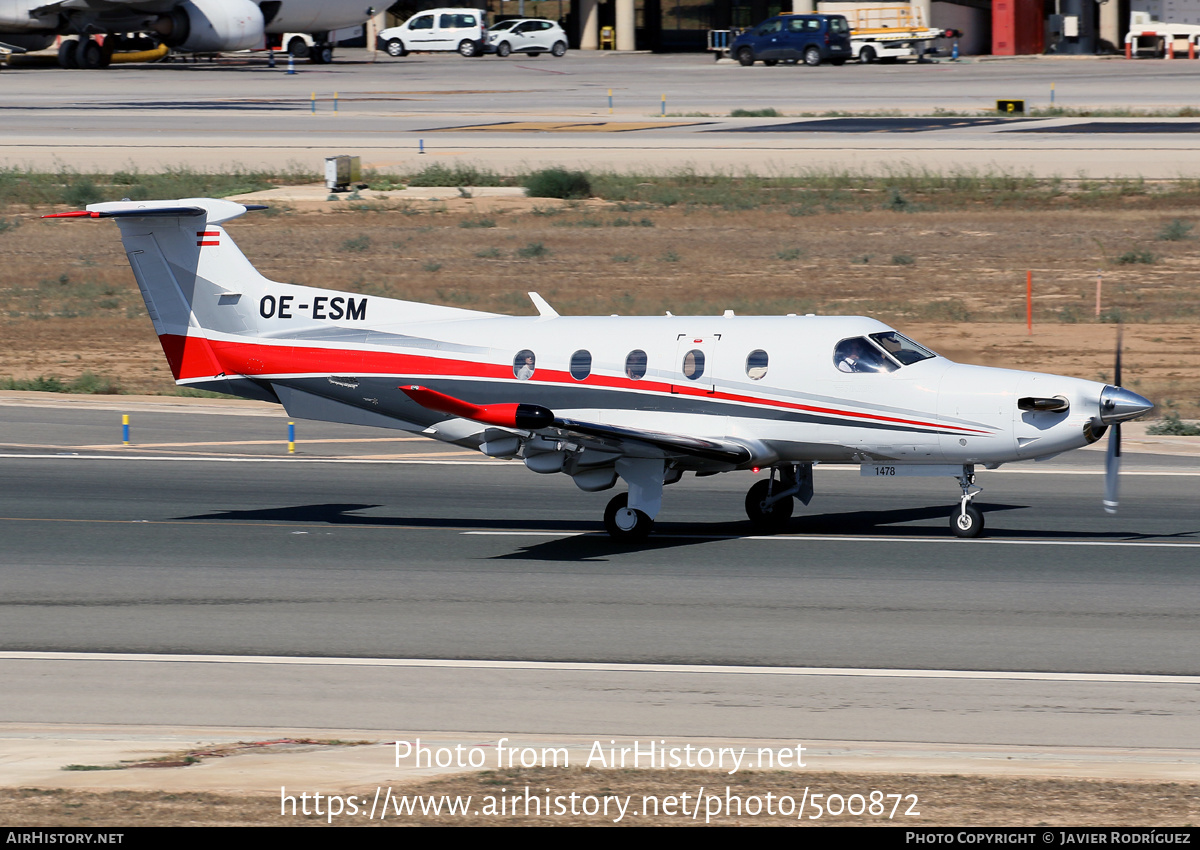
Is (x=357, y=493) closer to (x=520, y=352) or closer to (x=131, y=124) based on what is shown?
(x=520, y=352)

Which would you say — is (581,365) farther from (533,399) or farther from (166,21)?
(166,21)

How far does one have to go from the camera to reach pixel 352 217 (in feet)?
153

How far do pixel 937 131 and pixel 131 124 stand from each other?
3237cm

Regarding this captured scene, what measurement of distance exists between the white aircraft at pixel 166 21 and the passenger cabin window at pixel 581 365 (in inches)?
2689

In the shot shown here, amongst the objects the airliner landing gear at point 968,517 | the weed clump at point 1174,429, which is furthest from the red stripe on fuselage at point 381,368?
the weed clump at point 1174,429

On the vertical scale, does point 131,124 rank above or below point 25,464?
above

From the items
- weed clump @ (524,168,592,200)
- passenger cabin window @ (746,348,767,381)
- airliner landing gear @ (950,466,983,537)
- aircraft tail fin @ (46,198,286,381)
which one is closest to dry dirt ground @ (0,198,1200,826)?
weed clump @ (524,168,592,200)

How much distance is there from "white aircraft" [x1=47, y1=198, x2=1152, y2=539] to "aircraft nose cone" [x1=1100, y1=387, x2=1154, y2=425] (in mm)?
19

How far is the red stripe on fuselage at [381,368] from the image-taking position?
17.5 meters

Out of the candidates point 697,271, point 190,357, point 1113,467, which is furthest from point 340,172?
point 1113,467

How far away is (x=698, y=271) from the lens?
1540 inches

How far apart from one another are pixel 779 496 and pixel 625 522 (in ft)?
6.51
